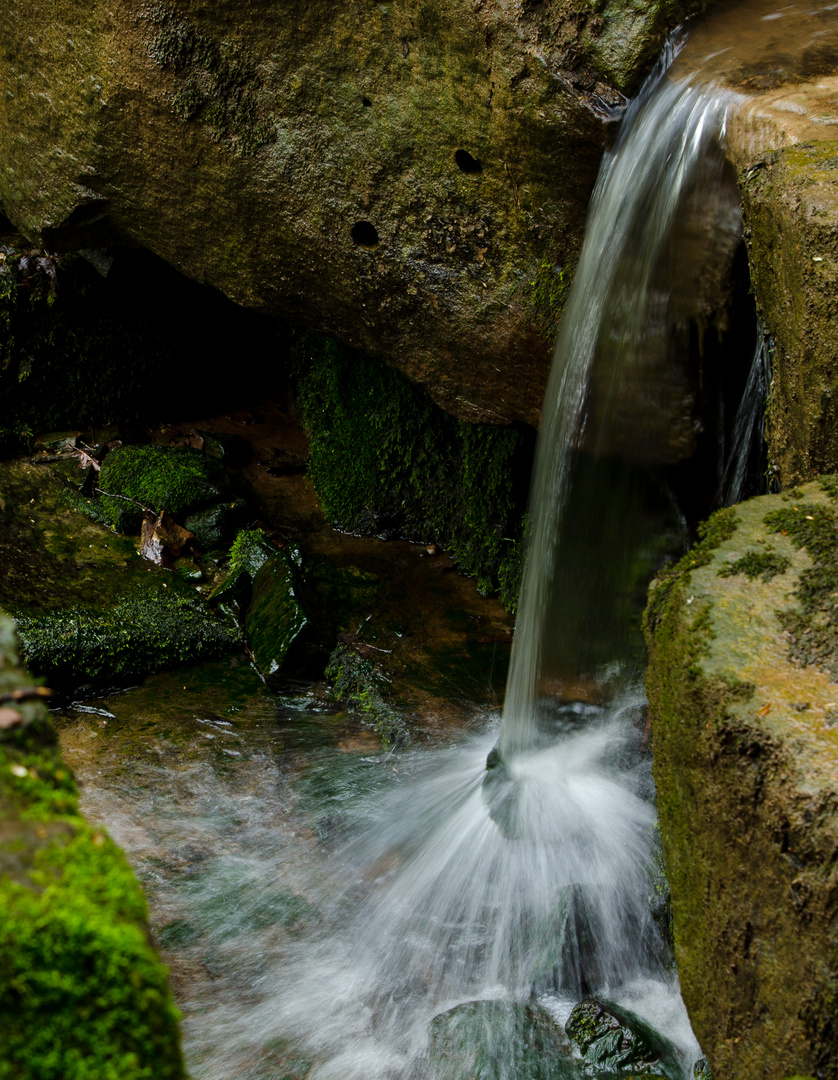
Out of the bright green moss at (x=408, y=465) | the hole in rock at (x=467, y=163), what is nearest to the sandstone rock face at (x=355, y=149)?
the hole in rock at (x=467, y=163)

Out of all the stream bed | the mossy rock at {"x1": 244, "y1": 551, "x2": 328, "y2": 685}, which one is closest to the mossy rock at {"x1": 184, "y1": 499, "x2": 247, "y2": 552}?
the mossy rock at {"x1": 244, "y1": 551, "x2": 328, "y2": 685}

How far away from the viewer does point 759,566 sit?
2283 mm

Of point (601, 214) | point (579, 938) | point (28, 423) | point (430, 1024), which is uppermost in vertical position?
point (601, 214)

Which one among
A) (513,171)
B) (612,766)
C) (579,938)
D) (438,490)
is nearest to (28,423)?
(438,490)

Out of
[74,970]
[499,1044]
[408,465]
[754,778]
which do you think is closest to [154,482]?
[408,465]

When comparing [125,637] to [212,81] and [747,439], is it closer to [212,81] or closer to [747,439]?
[212,81]

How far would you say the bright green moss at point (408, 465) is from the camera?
18.5ft

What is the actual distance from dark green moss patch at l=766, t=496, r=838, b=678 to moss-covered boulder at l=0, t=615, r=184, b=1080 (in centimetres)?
146

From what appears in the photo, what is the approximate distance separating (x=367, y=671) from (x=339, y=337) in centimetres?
198

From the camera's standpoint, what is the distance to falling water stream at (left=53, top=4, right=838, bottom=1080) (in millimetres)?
3119

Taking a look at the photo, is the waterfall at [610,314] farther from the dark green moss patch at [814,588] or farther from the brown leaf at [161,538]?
the brown leaf at [161,538]

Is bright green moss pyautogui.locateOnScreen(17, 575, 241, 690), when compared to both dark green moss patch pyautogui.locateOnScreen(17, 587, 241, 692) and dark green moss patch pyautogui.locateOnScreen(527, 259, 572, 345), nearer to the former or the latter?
dark green moss patch pyautogui.locateOnScreen(17, 587, 241, 692)

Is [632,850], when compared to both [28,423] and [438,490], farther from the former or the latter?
[28,423]

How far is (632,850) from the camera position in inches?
145
